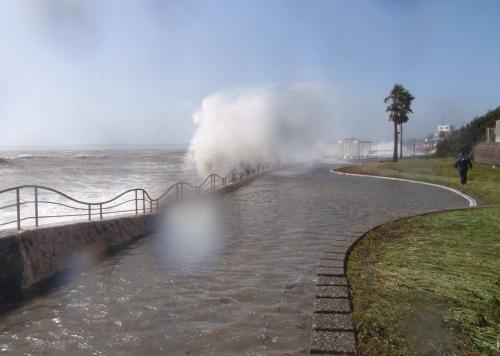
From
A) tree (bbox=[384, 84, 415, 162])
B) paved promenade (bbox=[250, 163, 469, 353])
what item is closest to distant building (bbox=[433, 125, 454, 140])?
tree (bbox=[384, 84, 415, 162])

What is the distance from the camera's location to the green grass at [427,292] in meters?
3.90

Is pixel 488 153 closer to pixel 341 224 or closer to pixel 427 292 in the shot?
pixel 341 224

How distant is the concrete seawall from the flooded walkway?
1.30 feet

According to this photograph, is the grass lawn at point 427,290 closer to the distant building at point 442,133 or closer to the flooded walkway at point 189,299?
the flooded walkway at point 189,299

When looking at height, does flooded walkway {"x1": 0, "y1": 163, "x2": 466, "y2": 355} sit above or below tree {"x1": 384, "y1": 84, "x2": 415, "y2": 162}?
below

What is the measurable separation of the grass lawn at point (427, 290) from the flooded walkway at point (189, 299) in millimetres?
675

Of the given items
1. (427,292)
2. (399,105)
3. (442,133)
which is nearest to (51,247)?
(427,292)

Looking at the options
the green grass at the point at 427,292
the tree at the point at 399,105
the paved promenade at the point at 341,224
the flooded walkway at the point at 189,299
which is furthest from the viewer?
the tree at the point at 399,105

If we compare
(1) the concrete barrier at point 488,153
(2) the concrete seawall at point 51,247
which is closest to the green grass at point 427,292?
(2) the concrete seawall at point 51,247

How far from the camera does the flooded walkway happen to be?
438 centimetres

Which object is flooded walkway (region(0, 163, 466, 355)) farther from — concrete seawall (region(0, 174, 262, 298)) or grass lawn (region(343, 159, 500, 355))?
grass lawn (region(343, 159, 500, 355))

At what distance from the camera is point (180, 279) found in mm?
6457

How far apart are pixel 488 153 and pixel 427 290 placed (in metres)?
30.6

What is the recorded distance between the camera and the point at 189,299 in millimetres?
5570
